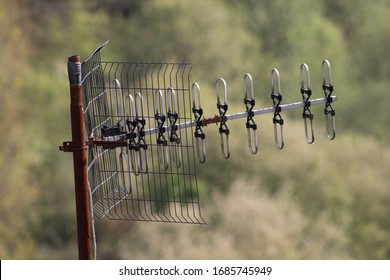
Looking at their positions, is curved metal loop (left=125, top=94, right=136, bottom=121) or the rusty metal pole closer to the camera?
the rusty metal pole

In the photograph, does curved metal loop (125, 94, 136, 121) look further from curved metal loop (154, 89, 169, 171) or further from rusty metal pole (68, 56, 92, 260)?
rusty metal pole (68, 56, 92, 260)

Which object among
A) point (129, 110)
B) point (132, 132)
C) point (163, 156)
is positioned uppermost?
point (129, 110)

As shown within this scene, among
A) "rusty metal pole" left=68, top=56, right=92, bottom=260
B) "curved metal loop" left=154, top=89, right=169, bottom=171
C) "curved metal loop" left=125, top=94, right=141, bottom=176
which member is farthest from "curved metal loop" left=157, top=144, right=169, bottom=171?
"rusty metal pole" left=68, top=56, right=92, bottom=260

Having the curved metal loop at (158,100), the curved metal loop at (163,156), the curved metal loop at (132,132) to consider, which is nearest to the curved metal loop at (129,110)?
the curved metal loop at (132,132)

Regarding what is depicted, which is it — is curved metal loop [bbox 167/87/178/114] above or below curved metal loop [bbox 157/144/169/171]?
above

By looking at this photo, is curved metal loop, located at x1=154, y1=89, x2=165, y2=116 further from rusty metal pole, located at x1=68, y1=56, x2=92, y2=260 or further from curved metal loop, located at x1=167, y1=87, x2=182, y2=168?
rusty metal pole, located at x1=68, y1=56, x2=92, y2=260

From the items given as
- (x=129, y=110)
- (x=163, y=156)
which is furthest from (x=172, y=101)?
(x=163, y=156)

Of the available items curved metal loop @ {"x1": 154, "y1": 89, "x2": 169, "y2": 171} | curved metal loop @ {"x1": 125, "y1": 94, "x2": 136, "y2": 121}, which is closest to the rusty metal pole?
curved metal loop @ {"x1": 125, "y1": 94, "x2": 136, "y2": 121}

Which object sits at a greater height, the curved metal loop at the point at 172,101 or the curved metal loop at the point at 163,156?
the curved metal loop at the point at 172,101

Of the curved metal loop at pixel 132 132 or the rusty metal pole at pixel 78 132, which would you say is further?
the curved metal loop at pixel 132 132

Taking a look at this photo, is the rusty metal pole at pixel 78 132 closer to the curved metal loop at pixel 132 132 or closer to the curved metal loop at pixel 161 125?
the curved metal loop at pixel 132 132

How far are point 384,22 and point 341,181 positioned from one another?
11.5ft

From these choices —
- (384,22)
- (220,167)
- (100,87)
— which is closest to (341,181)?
(220,167)

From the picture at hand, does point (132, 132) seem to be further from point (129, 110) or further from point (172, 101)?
point (172, 101)
